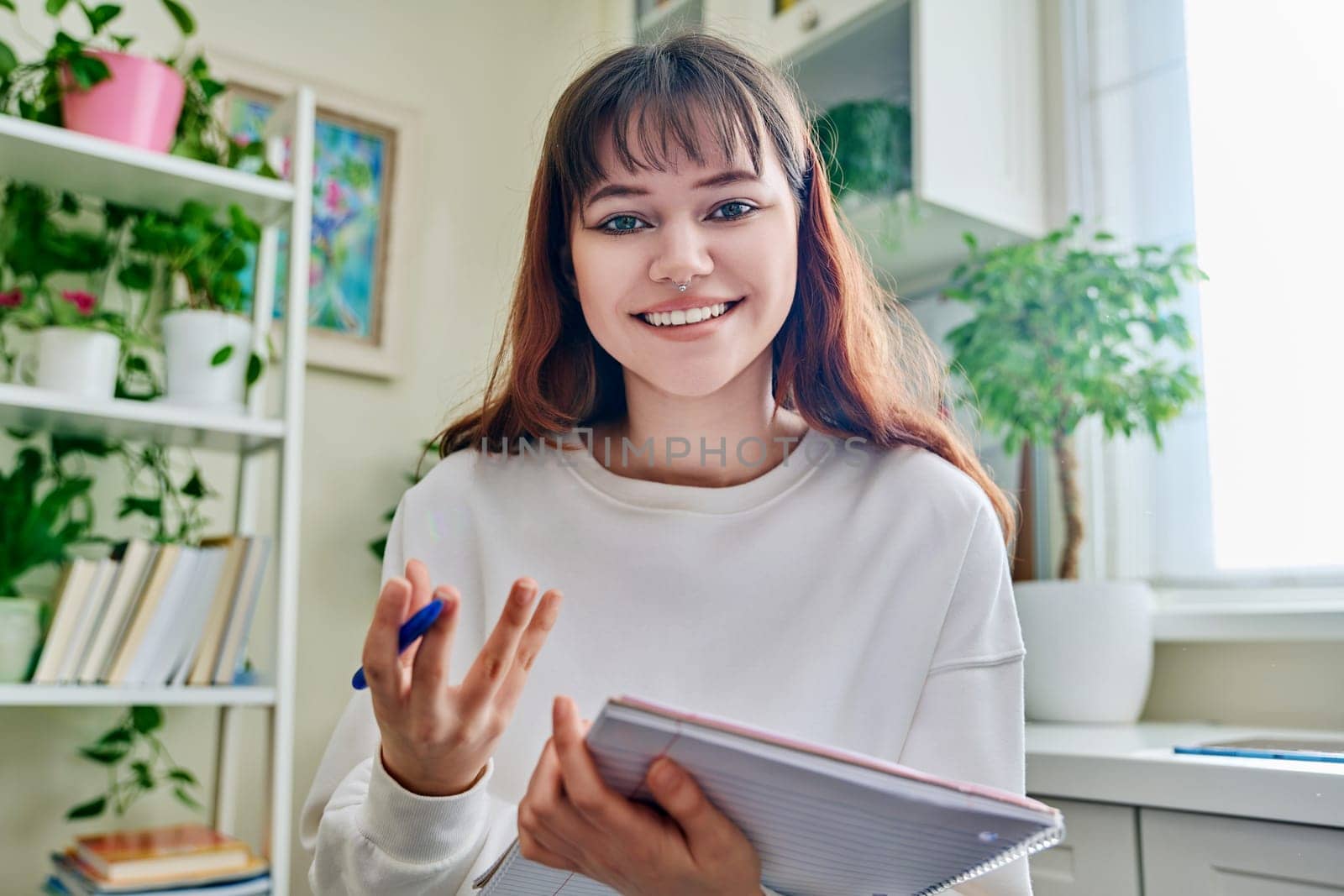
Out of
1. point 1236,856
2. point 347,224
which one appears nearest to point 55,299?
point 347,224

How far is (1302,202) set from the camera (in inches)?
56.6

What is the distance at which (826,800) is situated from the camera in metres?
0.47

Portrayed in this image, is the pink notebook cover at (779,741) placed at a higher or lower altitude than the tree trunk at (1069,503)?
lower

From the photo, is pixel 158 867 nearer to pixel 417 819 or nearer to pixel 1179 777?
pixel 417 819

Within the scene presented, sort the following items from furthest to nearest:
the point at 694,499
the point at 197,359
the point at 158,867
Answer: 1. the point at 197,359
2. the point at 158,867
3. the point at 694,499

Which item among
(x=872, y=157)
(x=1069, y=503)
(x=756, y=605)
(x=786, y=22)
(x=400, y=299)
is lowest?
(x=756, y=605)

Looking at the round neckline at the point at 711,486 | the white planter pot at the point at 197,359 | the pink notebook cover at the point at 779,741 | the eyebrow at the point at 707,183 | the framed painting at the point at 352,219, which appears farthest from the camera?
the framed painting at the point at 352,219

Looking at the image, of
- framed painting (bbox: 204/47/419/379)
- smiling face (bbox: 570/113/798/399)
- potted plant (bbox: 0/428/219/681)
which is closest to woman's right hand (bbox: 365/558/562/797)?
smiling face (bbox: 570/113/798/399)

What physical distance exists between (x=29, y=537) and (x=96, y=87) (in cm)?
63

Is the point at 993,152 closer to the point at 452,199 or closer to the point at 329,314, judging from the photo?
the point at 452,199

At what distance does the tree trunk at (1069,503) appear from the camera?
1.45 m

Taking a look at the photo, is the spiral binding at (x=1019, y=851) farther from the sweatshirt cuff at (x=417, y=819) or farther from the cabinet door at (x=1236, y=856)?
the cabinet door at (x=1236, y=856)

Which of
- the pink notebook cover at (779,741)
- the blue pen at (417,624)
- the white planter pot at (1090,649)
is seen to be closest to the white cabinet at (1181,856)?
the white planter pot at (1090,649)

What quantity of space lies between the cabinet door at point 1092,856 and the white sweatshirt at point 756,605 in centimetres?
41
